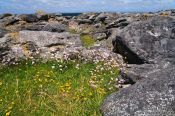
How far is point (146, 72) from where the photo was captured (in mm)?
15547

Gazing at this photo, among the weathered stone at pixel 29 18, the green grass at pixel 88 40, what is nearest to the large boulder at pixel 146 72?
the green grass at pixel 88 40

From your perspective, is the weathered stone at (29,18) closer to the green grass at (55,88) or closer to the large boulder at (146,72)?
the large boulder at (146,72)

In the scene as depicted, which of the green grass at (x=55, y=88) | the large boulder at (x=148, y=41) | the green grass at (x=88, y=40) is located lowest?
the green grass at (x=88, y=40)

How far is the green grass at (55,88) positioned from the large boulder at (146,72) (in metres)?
1.00

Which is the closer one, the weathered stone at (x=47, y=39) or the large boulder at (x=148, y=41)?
the large boulder at (x=148, y=41)

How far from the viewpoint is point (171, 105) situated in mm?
10859

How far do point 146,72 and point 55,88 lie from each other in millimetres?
3353

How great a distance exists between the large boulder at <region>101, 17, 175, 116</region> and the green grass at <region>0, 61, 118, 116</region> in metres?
1.00

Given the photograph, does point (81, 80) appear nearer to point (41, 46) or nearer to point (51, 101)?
point (51, 101)

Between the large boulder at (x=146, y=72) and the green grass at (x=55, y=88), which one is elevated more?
the large boulder at (x=146, y=72)

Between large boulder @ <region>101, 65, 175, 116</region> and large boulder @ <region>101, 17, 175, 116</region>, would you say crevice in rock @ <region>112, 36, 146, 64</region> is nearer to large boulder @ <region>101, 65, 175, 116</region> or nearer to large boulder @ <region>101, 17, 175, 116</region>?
large boulder @ <region>101, 17, 175, 116</region>

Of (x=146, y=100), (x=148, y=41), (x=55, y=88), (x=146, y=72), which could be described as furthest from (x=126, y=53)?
(x=146, y=100)

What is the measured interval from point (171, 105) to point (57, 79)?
723 cm

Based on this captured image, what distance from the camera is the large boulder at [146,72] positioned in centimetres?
1097
